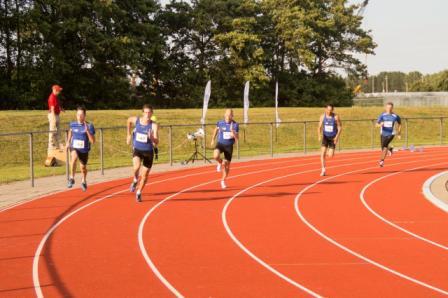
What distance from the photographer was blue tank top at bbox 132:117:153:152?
39.4 feet

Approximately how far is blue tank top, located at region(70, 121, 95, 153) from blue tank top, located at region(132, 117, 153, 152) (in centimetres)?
166

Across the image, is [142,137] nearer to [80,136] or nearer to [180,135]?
[80,136]

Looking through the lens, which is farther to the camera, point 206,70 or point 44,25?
point 206,70

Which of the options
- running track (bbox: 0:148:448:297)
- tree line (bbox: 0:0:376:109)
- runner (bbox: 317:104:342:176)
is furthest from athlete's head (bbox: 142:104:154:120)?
tree line (bbox: 0:0:376:109)

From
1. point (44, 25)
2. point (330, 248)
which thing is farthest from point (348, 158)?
point (44, 25)

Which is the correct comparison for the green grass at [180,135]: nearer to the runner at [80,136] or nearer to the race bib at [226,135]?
the runner at [80,136]

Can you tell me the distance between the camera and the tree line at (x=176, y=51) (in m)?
43.4

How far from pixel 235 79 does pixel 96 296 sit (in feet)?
160

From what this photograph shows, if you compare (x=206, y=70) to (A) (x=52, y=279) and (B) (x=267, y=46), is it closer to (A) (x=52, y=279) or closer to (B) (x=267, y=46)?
(B) (x=267, y=46)

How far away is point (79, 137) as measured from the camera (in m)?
13.4

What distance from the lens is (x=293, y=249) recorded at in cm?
802

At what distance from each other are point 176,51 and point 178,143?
1036 inches

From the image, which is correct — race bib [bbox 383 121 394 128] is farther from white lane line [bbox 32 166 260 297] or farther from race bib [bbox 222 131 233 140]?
white lane line [bbox 32 166 260 297]

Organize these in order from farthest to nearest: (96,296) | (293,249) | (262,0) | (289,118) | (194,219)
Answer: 1. (262,0)
2. (289,118)
3. (194,219)
4. (293,249)
5. (96,296)
